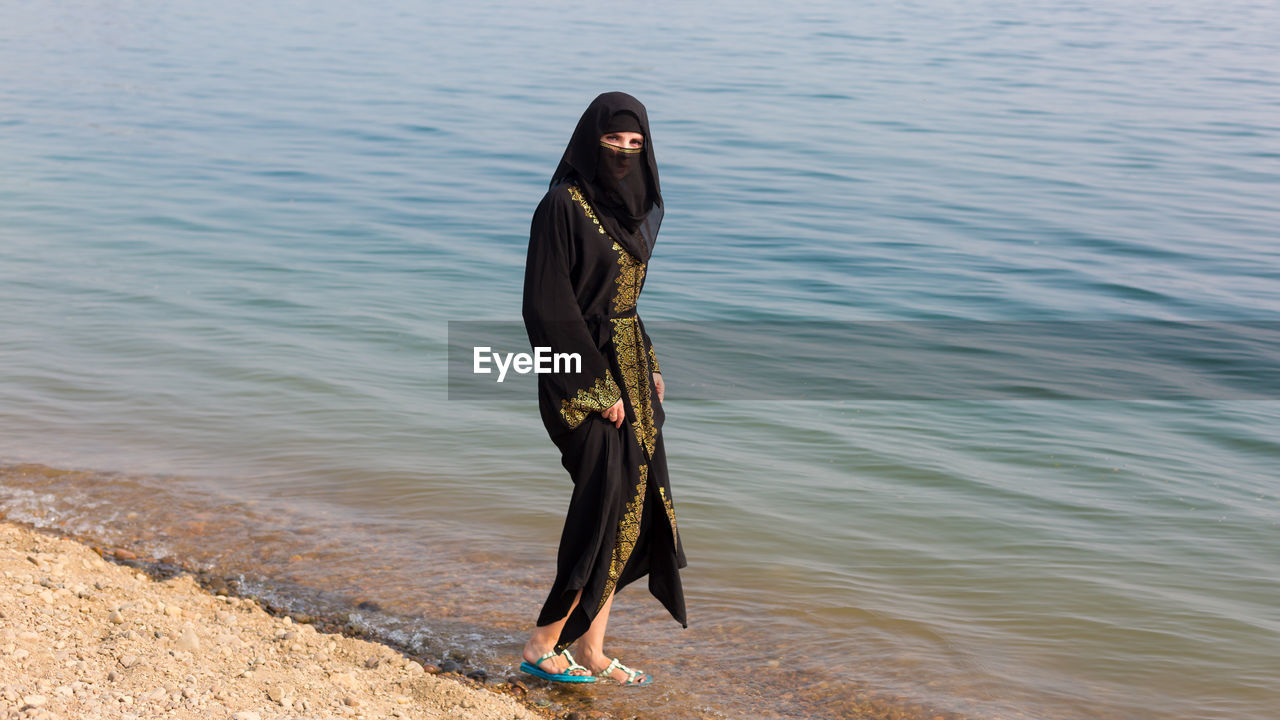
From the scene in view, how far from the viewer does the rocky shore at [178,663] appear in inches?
124

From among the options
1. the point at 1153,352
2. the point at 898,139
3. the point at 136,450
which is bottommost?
the point at 136,450

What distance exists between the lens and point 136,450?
21.5 feet

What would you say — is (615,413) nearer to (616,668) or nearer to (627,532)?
(627,532)

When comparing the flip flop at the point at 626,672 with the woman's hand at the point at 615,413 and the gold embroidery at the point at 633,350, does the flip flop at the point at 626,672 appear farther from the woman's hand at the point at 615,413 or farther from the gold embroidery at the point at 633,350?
the woman's hand at the point at 615,413

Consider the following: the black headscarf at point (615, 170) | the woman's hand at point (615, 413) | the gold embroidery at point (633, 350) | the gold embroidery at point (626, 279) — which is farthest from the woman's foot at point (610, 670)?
the black headscarf at point (615, 170)

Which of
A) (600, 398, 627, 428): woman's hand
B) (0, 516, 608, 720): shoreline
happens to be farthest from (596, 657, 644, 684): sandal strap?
(600, 398, 627, 428): woman's hand

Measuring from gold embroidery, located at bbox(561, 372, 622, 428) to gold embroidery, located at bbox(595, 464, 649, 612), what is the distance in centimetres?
26

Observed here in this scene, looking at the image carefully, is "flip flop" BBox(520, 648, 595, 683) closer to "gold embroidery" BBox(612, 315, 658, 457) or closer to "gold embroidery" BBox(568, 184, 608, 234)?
"gold embroidery" BBox(612, 315, 658, 457)

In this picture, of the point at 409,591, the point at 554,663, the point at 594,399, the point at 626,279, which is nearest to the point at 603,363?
the point at 594,399

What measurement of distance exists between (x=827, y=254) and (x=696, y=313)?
2606 millimetres

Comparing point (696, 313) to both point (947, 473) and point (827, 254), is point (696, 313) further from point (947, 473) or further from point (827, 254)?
point (947, 473)

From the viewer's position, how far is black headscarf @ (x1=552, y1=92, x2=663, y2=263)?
3555 mm

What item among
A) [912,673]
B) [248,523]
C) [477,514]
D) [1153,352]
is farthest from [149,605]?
[1153,352]

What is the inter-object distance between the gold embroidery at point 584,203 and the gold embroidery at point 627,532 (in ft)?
2.39
